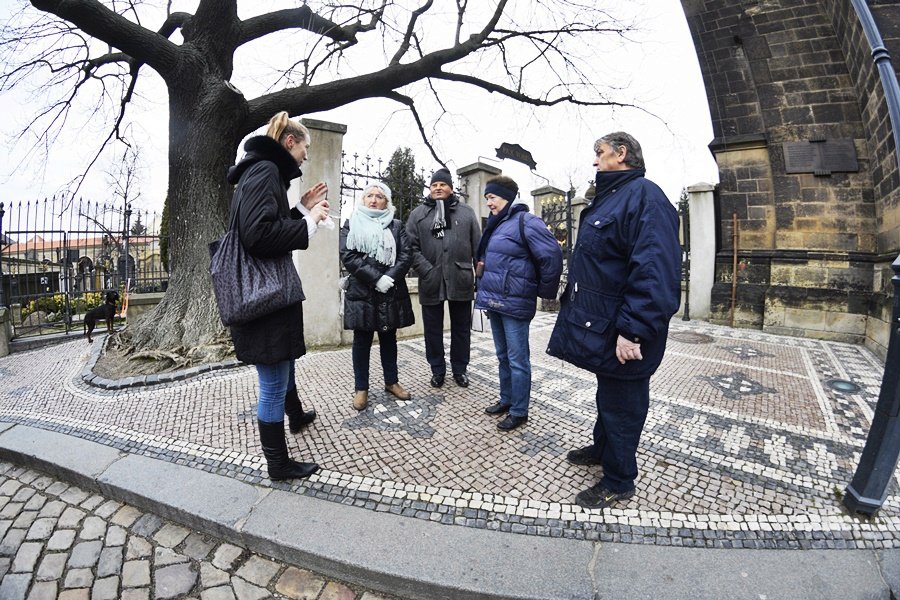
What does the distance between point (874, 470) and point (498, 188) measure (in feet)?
9.25

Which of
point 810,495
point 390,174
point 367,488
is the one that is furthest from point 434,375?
point 390,174

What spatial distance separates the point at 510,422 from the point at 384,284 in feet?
4.76

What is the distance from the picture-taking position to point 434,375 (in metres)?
4.08

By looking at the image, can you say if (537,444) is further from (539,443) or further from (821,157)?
(821,157)

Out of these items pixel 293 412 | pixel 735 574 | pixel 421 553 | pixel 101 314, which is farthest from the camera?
pixel 101 314

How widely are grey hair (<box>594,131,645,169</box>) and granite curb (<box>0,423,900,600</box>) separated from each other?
1909mm

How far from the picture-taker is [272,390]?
2.35 metres

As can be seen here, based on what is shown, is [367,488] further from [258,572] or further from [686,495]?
[686,495]

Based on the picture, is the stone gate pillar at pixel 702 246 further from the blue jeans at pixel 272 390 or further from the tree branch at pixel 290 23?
the blue jeans at pixel 272 390

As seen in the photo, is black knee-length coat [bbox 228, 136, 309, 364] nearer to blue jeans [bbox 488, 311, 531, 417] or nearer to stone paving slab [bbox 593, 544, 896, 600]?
blue jeans [bbox 488, 311, 531, 417]

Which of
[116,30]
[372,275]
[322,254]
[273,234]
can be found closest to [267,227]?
[273,234]

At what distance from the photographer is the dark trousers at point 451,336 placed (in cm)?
407

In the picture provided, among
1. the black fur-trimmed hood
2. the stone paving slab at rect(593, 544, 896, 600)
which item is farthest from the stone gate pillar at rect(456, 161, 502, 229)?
the stone paving slab at rect(593, 544, 896, 600)

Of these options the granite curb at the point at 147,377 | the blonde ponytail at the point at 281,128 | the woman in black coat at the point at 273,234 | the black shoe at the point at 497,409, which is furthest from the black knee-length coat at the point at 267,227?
the granite curb at the point at 147,377
